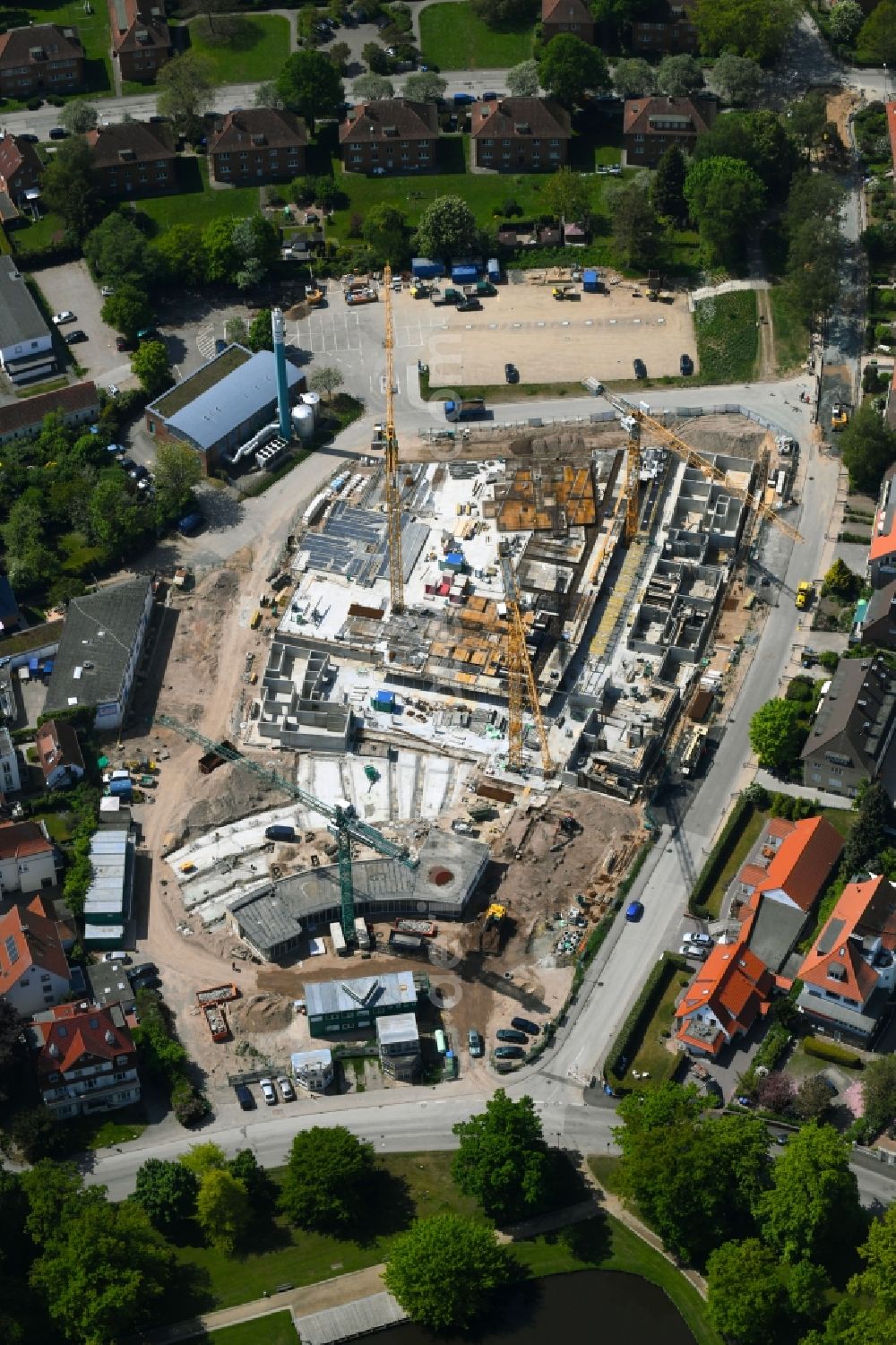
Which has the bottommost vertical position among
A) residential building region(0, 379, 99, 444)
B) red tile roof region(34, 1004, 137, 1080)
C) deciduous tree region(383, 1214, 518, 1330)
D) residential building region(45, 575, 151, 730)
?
deciduous tree region(383, 1214, 518, 1330)

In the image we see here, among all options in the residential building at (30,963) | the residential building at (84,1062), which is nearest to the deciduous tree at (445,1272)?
the residential building at (84,1062)

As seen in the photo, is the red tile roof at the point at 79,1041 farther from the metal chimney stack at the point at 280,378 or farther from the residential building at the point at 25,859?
the metal chimney stack at the point at 280,378

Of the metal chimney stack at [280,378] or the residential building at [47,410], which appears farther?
the residential building at [47,410]

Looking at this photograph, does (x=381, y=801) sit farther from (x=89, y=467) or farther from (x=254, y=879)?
(x=89, y=467)

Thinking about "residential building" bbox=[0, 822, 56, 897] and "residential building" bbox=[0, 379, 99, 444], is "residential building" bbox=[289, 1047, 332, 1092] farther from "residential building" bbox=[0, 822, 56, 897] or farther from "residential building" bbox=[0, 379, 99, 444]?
"residential building" bbox=[0, 379, 99, 444]

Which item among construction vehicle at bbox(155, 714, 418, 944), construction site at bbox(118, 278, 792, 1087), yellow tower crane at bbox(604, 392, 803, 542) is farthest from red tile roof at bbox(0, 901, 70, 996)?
yellow tower crane at bbox(604, 392, 803, 542)
